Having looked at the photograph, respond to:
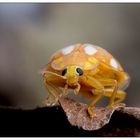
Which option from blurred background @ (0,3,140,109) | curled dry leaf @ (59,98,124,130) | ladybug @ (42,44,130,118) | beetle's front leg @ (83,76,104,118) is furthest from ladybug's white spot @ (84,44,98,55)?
blurred background @ (0,3,140,109)

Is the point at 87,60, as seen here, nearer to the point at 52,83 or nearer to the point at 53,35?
the point at 52,83

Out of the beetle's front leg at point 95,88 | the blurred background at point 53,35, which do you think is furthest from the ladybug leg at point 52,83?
the blurred background at point 53,35

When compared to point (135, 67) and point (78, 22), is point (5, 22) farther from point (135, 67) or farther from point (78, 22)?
point (135, 67)

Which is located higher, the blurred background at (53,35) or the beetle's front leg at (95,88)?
the beetle's front leg at (95,88)

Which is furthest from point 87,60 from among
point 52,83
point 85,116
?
point 85,116

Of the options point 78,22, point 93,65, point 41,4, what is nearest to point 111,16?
point 78,22

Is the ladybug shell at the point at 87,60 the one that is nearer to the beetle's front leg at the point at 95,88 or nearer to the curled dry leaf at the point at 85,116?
the beetle's front leg at the point at 95,88
